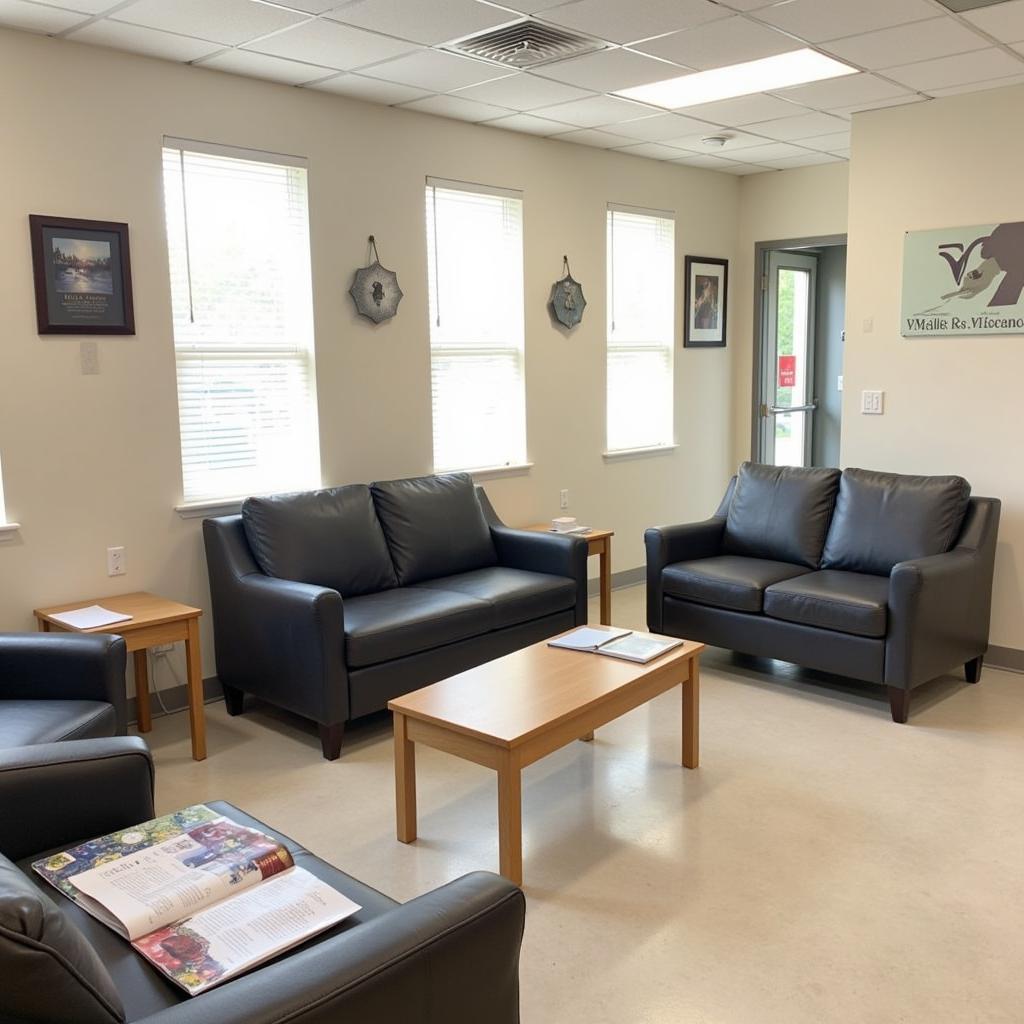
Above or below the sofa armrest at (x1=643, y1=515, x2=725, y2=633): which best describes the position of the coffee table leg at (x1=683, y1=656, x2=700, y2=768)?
below

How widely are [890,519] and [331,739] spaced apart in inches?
101

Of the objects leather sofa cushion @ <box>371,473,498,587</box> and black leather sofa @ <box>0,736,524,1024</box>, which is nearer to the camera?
black leather sofa @ <box>0,736,524,1024</box>

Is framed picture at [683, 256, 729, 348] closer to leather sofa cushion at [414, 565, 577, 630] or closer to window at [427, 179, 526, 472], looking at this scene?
window at [427, 179, 526, 472]

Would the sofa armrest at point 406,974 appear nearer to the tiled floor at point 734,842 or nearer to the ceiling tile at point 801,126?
the tiled floor at point 734,842

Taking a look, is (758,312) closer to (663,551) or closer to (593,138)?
(593,138)

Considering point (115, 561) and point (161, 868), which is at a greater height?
point (115, 561)

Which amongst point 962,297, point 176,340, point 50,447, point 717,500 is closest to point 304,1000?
point 50,447

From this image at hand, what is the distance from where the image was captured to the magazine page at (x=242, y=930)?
1.56m

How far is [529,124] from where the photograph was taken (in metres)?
4.94

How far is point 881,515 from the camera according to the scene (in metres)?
4.26

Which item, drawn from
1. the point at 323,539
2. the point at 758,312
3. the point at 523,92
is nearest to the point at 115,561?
the point at 323,539

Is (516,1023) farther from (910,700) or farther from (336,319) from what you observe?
(336,319)

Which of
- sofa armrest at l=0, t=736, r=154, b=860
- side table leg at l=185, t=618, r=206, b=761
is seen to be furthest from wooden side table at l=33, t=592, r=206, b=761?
sofa armrest at l=0, t=736, r=154, b=860

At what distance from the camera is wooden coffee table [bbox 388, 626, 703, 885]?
2615mm
